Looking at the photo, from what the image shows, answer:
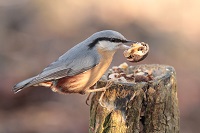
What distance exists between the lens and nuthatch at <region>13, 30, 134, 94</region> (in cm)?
317

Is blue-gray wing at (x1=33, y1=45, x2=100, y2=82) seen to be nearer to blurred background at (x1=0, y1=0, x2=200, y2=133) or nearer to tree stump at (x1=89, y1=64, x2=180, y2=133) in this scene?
tree stump at (x1=89, y1=64, x2=180, y2=133)

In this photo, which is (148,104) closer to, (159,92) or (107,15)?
(159,92)

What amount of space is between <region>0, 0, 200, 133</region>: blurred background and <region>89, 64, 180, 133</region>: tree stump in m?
2.63

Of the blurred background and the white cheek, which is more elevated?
the blurred background

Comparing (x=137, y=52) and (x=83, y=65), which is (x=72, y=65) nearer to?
(x=83, y=65)

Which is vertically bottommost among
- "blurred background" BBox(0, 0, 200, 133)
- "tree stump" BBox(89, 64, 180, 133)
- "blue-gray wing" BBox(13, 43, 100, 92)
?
"tree stump" BBox(89, 64, 180, 133)

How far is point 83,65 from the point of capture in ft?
10.5

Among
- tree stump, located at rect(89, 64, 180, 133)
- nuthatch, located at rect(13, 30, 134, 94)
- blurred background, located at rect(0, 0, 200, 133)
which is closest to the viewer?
tree stump, located at rect(89, 64, 180, 133)

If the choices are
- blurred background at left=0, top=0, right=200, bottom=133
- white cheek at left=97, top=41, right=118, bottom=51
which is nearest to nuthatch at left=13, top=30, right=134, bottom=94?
white cheek at left=97, top=41, right=118, bottom=51

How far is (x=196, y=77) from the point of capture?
6043 millimetres

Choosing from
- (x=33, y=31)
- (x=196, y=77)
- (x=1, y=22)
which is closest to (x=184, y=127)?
(x=196, y=77)

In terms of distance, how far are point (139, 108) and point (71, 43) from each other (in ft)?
13.4

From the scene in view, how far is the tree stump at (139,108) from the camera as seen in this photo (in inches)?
104

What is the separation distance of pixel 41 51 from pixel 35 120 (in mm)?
1295
